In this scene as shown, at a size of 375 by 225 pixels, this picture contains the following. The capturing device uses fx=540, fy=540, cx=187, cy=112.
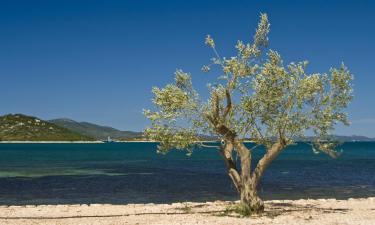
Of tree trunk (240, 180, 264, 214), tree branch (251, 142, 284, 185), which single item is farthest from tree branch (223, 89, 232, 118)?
tree trunk (240, 180, 264, 214)

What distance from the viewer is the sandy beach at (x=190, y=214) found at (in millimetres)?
35359

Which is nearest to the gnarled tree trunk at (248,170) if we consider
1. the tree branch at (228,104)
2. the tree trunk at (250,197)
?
the tree trunk at (250,197)

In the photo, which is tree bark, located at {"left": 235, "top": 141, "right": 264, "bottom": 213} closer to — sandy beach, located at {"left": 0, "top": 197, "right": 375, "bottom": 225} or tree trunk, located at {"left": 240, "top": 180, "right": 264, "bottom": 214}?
tree trunk, located at {"left": 240, "top": 180, "right": 264, "bottom": 214}

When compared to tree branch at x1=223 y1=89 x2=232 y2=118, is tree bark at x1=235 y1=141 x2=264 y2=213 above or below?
below

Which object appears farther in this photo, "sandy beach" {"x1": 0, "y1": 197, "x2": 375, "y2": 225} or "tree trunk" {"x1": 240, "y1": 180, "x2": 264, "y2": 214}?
"tree trunk" {"x1": 240, "y1": 180, "x2": 264, "y2": 214}

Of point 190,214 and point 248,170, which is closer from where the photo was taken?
point 248,170

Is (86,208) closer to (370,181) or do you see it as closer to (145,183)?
(145,183)

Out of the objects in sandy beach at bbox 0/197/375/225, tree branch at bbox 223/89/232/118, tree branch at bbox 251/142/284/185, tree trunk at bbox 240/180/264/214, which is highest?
tree branch at bbox 223/89/232/118

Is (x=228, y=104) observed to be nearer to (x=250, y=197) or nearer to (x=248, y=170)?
(x=248, y=170)

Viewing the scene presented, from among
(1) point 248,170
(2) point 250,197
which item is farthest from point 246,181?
(2) point 250,197

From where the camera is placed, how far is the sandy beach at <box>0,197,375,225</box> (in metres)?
35.4

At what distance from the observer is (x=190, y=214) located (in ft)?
127

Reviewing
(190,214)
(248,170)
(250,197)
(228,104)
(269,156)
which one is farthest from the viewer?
(190,214)

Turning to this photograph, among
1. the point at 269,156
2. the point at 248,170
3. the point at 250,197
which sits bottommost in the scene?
the point at 250,197
